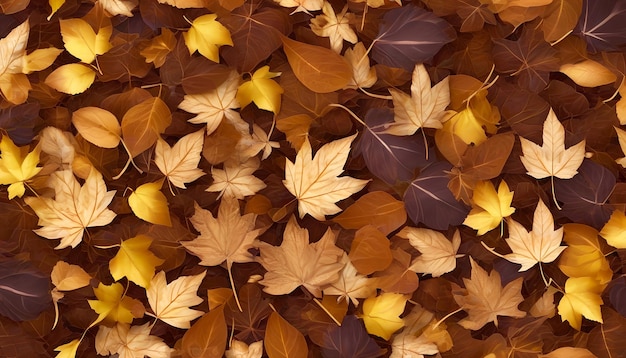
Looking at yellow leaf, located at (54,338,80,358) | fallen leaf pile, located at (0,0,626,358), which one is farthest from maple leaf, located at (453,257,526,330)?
yellow leaf, located at (54,338,80,358)

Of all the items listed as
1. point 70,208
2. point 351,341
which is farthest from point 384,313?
point 70,208

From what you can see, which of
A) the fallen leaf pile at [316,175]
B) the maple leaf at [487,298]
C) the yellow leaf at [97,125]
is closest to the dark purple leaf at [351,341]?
the fallen leaf pile at [316,175]

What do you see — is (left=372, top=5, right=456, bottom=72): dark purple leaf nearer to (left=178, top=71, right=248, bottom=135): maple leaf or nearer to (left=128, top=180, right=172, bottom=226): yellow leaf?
(left=178, top=71, right=248, bottom=135): maple leaf

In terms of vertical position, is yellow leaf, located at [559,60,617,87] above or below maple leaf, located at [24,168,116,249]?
above

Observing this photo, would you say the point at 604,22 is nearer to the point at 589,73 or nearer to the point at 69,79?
the point at 589,73

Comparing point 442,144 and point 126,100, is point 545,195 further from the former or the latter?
point 126,100

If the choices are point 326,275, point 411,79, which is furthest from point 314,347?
point 411,79
